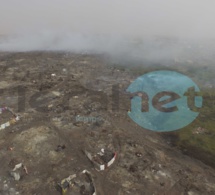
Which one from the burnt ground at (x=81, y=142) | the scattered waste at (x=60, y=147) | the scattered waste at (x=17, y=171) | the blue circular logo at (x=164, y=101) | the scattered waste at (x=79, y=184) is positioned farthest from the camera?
the blue circular logo at (x=164, y=101)

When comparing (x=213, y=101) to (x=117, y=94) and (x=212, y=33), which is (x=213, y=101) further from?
(x=212, y=33)

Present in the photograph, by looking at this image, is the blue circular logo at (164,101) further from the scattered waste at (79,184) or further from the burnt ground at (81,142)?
the scattered waste at (79,184)

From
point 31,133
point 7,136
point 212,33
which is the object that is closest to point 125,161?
point 31,133

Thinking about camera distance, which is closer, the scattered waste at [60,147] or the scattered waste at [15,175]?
the scattered waste at [15,175]

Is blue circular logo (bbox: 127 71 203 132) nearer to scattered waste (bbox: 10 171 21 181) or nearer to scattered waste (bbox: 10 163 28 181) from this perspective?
scattered waste (bbox: 10 163 28 181)

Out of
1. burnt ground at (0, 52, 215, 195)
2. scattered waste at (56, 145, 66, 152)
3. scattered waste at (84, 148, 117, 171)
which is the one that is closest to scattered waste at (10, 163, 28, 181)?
burnt ground at (0, 52, 215, 195)

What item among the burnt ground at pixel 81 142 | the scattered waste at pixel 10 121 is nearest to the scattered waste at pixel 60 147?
the burnt ground at pixel 81 142
